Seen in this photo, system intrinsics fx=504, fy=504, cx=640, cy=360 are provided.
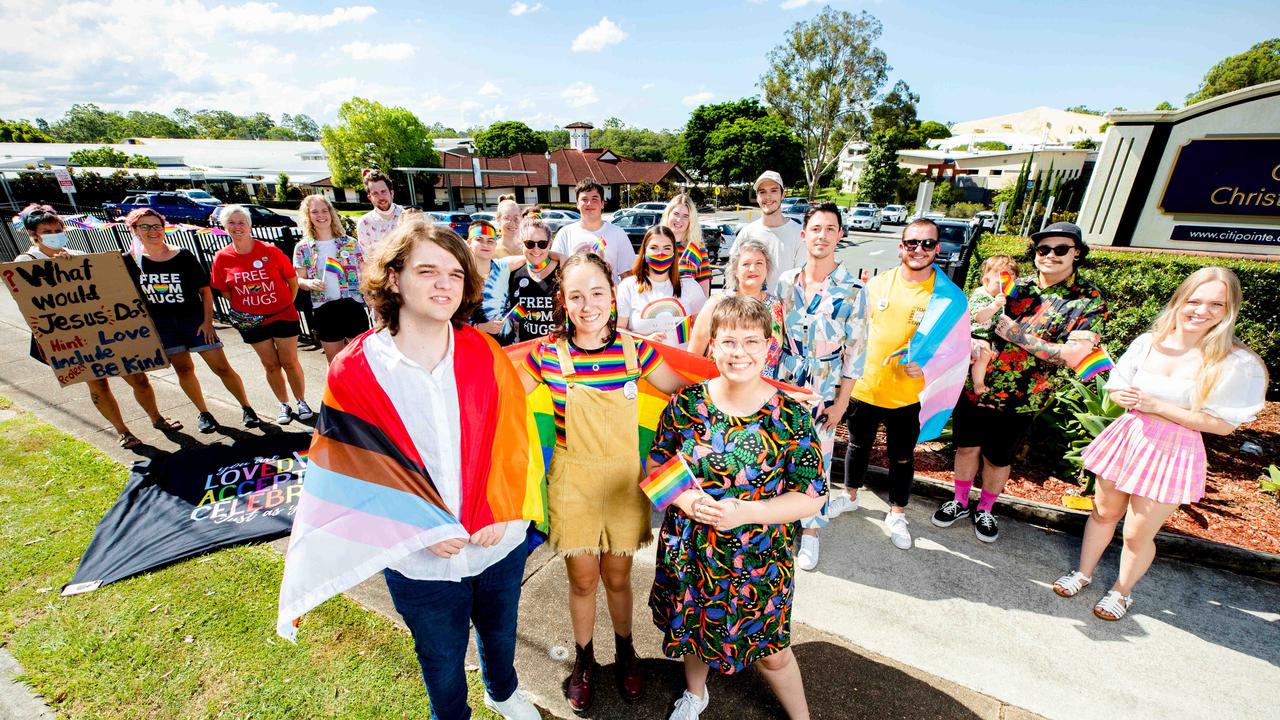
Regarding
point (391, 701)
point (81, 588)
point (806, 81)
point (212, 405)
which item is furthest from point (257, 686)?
point (806, 81)

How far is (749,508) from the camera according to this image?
1848 mm

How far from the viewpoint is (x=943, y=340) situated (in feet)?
10.1

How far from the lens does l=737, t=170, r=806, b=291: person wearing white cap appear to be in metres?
4.18

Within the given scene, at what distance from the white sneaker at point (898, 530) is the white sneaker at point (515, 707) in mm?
2540

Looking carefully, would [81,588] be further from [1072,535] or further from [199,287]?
[1072,535]

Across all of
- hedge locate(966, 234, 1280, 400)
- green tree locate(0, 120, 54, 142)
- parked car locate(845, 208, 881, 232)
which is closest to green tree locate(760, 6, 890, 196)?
parked car locate(845, 208, 881, 232)

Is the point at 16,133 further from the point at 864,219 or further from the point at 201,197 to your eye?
the point at 864,219

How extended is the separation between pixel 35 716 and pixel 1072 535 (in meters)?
5.91

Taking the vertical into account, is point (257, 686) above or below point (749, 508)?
below

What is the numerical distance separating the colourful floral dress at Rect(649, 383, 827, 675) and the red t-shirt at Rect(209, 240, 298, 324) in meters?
4.35

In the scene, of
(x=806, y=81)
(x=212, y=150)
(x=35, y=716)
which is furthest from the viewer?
(x=212, y=150)

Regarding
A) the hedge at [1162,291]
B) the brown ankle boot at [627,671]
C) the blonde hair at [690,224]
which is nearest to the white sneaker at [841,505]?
the brown ankle boot at [627,671]

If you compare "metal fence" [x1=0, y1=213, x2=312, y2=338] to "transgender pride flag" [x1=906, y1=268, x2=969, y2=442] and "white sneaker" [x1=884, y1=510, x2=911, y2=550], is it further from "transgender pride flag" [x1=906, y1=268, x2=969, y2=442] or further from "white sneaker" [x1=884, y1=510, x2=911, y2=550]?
"white sneaker" [x1=884, y1=510, x2=911, y2=550]

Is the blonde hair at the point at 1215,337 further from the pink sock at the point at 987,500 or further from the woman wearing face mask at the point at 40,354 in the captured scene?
the woman wearing face mask at the point at 40,354
